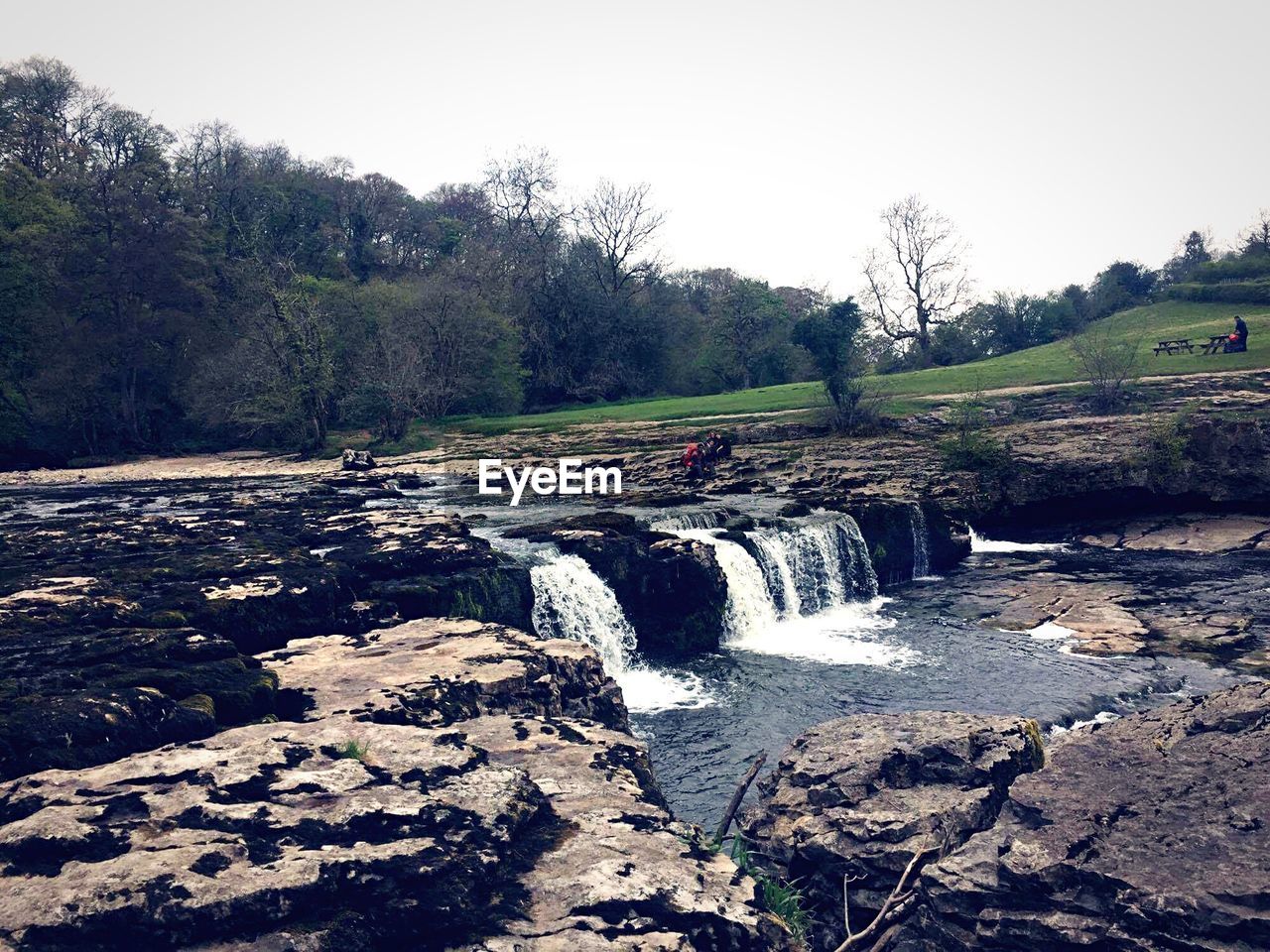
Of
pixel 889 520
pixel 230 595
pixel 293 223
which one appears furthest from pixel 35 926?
pixel 293 223

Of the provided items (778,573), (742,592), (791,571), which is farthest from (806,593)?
(742,592)

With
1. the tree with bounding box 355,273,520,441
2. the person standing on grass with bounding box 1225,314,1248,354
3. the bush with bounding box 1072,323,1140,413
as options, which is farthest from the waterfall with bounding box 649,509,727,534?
the person standing on grass with bounding box 1225,314,1248,354

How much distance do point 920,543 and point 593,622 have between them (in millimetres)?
12105

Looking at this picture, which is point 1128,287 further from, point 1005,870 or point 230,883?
point 230,883

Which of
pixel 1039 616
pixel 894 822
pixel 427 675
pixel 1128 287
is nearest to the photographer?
pixel 894 822

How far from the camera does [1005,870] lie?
7914 mm

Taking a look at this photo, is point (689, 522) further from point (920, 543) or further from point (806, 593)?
point (920, 543)

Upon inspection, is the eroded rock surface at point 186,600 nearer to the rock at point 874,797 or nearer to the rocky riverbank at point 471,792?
the rocky riverbank at point 471,792

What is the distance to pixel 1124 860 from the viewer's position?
7797 millimetres

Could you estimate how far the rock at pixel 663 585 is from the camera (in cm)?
1998

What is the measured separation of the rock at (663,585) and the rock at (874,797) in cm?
868

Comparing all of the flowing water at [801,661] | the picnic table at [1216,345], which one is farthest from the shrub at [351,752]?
the picnic table at [1216,345]

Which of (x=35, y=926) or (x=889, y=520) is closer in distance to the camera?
(x=35, y=926)

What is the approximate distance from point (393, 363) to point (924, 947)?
42.1 meters
